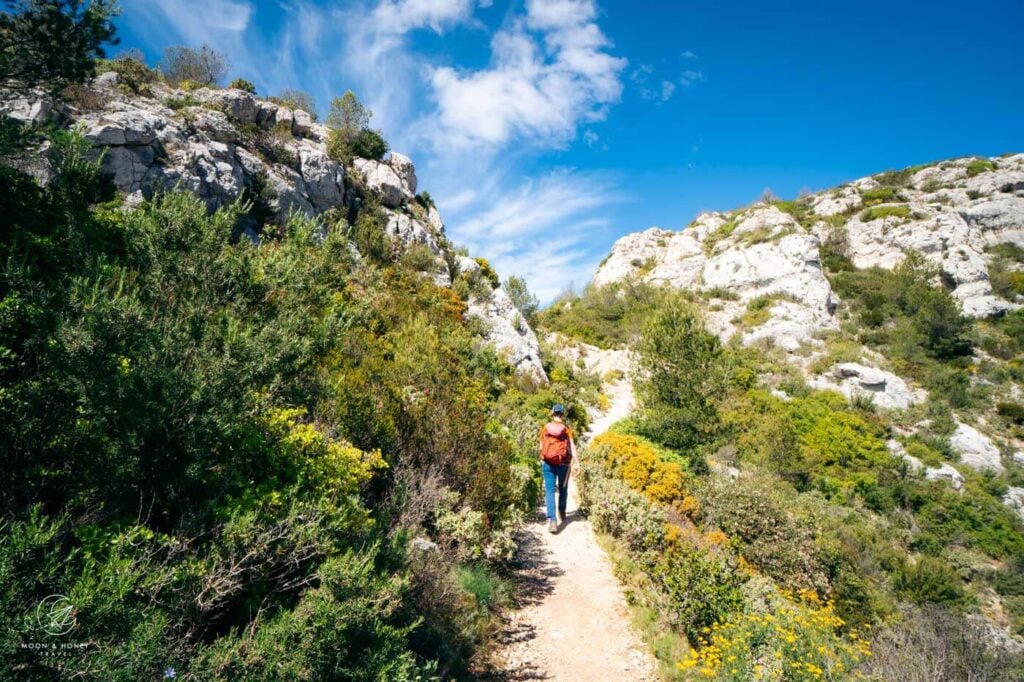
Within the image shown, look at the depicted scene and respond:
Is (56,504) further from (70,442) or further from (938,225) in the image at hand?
(938,225)

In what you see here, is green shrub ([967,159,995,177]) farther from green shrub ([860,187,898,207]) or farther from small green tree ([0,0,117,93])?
small green tree ([0,0,117,93])

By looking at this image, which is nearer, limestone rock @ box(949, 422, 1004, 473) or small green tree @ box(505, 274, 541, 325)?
limestone rock @ box(949, 422, 1004, 473)

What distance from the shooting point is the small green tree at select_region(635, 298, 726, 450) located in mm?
16656

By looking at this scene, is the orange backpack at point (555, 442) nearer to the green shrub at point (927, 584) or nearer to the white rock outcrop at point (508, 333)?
the green shrub at point (927, 584)

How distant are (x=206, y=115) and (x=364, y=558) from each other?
70.6 feet

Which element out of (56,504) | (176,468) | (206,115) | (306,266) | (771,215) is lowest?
(56,504)

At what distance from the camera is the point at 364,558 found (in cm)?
362

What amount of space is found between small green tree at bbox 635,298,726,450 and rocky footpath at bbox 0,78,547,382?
5410mm

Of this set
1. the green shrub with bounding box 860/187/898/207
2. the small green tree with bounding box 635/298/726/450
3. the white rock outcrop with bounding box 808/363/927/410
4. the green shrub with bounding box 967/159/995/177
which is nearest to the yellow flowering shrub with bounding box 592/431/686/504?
the small green tree with bounding box 635/298/726/450

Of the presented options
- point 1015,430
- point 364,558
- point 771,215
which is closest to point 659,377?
point 364,558

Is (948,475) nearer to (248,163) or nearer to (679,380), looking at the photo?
(679,380)

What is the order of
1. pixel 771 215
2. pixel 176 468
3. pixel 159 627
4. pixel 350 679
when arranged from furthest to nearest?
pixel 771 215 → pixel 176 468 → pixel 350 679 → pixel 159 627

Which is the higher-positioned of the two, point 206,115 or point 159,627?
point 206,115

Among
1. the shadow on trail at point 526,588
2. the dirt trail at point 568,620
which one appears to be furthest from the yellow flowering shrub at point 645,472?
the dirt trail at point 568,620
